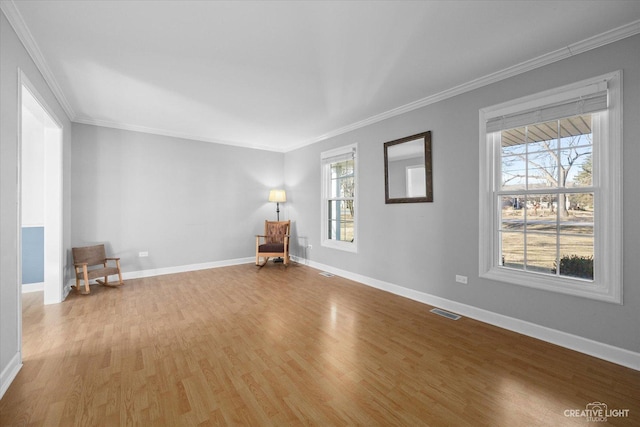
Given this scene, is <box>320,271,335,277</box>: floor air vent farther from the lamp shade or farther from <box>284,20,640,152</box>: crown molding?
<box>284,20,640,152</box>: crown molding

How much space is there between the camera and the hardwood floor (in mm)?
1663

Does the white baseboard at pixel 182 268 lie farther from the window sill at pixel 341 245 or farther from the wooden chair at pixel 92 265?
the window sill at pixel 341 245

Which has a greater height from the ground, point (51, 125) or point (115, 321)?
point (51, 125)

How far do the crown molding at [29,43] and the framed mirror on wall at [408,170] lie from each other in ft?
12.9

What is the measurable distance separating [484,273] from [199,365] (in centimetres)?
301

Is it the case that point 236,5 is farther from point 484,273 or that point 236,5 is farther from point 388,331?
point 484,273

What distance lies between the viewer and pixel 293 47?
2463 millimetres

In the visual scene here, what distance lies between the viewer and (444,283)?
11.1ft

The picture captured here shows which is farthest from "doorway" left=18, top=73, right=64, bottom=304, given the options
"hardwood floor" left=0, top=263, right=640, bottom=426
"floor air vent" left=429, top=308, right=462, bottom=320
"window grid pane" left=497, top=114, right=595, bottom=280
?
"window grid pane" left=497, top=114, right=595, bottom=280

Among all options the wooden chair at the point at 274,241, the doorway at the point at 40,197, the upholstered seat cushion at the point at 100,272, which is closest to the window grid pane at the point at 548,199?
the wooden chair at the point at 274,241

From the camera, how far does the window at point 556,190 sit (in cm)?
227

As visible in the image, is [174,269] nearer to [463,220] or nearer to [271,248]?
[271,248]

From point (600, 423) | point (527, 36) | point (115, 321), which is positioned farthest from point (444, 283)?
point (115, 321)

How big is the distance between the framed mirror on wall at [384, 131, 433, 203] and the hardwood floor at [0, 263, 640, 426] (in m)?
1.52
